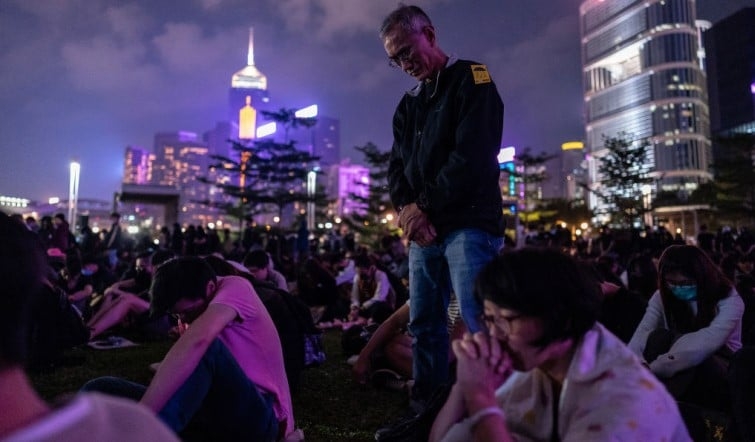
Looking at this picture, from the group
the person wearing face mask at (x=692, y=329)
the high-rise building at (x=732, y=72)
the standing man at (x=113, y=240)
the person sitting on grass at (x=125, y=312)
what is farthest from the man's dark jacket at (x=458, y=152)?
the high-rise building at (x=732, y=72)

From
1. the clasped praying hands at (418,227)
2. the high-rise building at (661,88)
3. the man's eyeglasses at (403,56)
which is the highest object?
the high-rise building at (661,88)

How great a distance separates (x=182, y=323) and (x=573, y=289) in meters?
2.06

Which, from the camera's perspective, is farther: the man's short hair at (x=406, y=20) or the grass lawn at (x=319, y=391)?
the grass lawn at (x=319, y=391)

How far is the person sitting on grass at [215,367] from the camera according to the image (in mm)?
2109

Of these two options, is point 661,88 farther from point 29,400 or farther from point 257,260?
point 29,400

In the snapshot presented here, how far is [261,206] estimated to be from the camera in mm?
28594

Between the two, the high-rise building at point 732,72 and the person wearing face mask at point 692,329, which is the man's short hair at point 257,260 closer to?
the person wearing face mask at point 692,329

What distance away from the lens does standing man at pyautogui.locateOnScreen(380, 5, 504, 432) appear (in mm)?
2451

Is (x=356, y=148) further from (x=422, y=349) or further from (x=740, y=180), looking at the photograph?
(x=422, y=349)

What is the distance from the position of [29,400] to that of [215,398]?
161 cm

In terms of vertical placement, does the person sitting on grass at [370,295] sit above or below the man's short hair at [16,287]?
below

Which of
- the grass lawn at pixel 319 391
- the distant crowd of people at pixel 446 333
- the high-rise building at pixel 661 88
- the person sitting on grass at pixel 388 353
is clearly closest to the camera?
the distant crowd of people at pixel 446 333

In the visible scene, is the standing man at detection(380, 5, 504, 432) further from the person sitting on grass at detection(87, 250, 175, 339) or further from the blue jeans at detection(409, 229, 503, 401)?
the person sitting on grass at detection(87, 250, 175, 339)

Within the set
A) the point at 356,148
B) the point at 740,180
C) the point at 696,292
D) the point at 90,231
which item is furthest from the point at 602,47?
the point at 696,292
